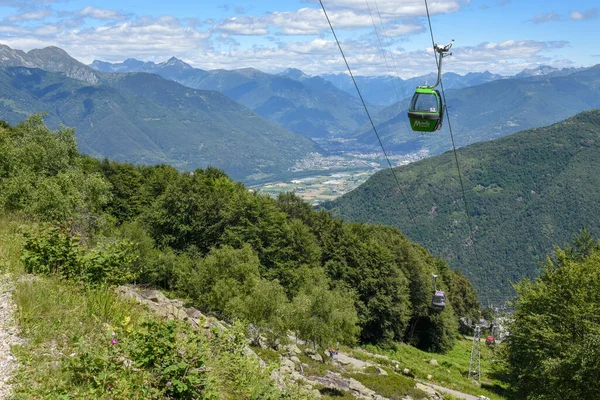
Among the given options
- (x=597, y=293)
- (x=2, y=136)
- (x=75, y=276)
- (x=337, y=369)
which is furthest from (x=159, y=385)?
(x=2, y=136)

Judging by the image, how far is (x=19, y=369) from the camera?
7250 millimetres

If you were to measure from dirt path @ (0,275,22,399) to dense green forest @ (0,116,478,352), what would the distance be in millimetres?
8048

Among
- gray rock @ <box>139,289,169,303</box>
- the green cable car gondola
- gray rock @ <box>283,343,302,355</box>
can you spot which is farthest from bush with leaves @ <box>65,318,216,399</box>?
gray rock @ <box>283,343,302,355</box>

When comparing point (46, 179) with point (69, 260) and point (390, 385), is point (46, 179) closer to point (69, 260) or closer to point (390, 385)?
point (69, 260)

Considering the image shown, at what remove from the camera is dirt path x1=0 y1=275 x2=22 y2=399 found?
7105mm

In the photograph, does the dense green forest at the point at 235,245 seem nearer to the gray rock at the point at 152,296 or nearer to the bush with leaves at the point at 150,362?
the gray rock at the point at 152,296

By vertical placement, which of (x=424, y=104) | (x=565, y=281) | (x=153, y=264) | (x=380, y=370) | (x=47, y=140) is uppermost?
(x=424, y=104)

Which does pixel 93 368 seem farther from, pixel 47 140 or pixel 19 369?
pixel 47 140

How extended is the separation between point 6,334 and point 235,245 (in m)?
42.1

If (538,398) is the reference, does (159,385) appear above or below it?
above

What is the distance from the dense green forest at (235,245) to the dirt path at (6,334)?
805 cm

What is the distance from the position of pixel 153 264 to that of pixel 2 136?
22.9 meters

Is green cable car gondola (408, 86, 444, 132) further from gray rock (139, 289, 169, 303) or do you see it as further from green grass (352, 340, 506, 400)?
green grass (352, 340, 506, 400)

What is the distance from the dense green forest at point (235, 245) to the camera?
3036cm
